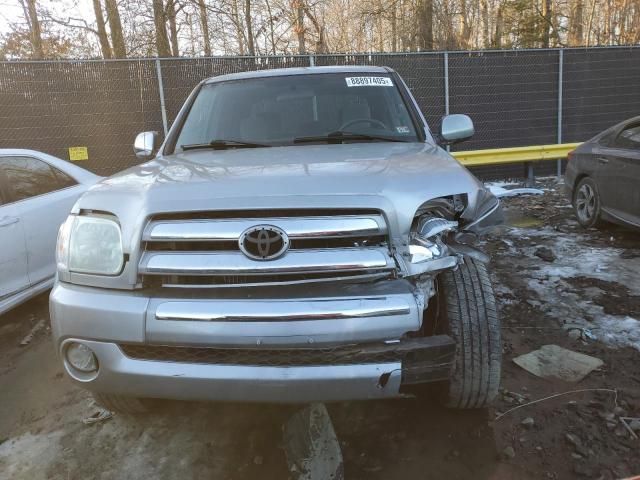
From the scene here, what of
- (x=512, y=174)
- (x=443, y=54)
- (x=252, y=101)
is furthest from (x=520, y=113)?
(x=252, y=101)

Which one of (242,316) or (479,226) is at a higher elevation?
(479,226)

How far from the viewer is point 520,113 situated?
1108cm

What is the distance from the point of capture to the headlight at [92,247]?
2.16 m

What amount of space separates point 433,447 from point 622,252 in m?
4.12

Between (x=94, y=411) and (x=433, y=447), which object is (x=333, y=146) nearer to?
(x=433, y=447)

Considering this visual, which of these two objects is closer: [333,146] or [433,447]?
[433,447]

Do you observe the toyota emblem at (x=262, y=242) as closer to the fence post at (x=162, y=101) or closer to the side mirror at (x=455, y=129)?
the side mirror at (x=455, y=129)

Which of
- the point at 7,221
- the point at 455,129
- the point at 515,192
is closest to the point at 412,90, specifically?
the point at 515,192

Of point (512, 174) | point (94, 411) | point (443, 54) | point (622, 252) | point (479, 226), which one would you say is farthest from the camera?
point (512, 174)

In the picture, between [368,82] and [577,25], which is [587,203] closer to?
[368,82]

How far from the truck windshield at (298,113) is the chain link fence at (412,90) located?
642 centimetres

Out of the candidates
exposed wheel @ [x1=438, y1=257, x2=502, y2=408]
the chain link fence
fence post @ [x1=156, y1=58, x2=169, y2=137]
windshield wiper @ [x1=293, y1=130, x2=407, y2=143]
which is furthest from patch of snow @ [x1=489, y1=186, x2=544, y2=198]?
exposed wheel @ [x1=438, y1=257, x2=502, y2=408]

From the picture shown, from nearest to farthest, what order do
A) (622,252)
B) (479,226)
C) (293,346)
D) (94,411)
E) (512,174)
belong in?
(293,346)
(479,226)
(94,411)
(622,252)
(512,174)

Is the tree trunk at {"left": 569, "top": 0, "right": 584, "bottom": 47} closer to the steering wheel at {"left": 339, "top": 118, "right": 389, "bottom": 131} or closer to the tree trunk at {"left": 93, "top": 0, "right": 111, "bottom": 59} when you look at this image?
the tree trunk at {"left": 93, "top": 0, "right": 111, "bottom": 59}
